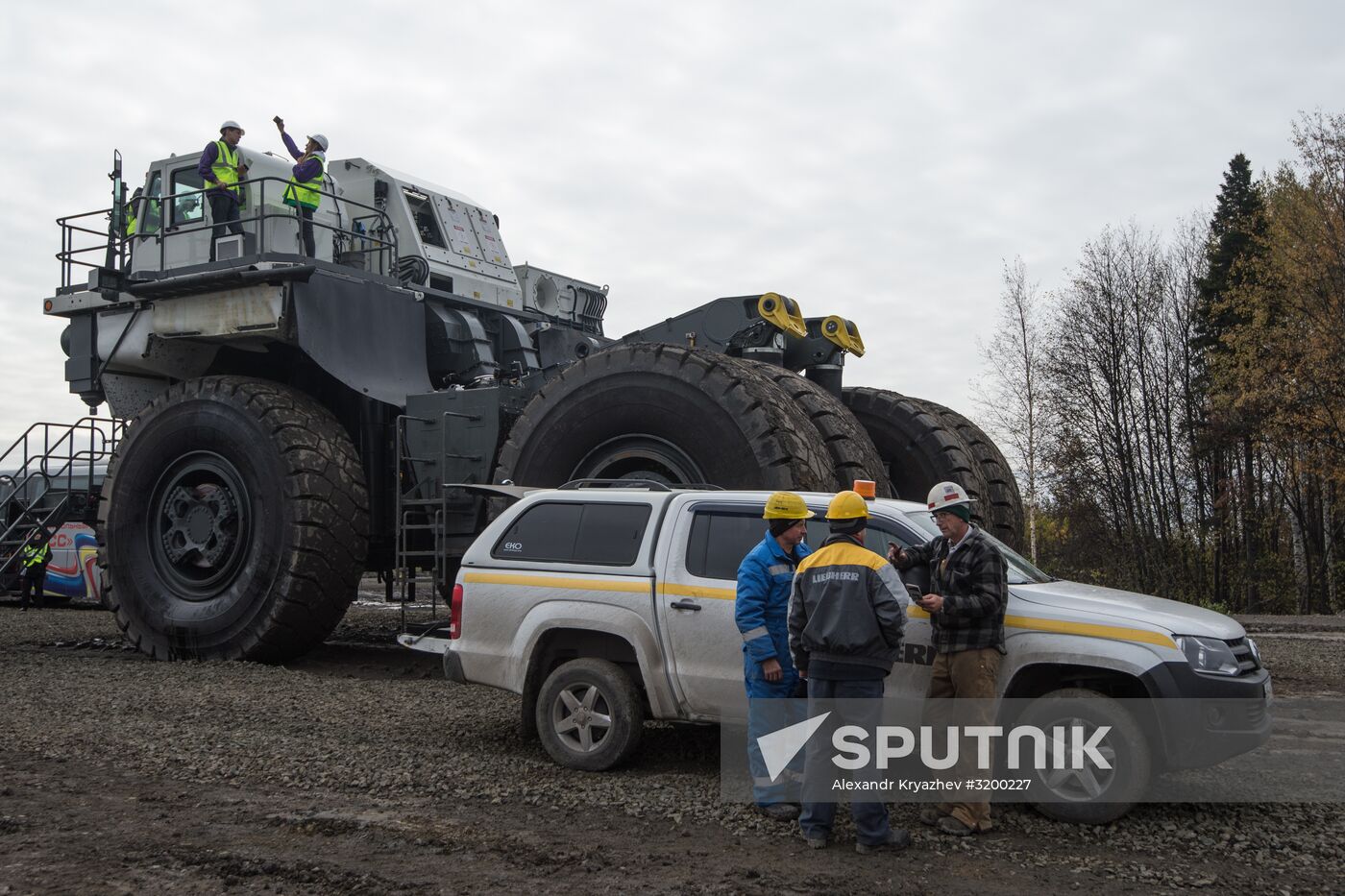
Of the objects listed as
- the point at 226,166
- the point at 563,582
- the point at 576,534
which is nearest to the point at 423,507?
the point at 576,534

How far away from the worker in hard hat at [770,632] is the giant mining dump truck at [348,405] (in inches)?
98.0

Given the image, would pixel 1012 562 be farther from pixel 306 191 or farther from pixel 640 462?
pixel 306 191

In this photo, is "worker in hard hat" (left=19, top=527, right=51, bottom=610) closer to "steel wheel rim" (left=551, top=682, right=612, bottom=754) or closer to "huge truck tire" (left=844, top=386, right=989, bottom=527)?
"huge truck tire" (left=844, top=386, right=989, bottom=527)

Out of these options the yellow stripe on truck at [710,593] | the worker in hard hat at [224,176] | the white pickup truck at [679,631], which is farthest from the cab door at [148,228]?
the yellow stripe on truck at [710,593]

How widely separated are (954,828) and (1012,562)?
5.49 ft

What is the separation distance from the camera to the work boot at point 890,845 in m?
5.20

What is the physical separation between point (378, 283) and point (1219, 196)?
32161mm

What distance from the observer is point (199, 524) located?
37.3 feet

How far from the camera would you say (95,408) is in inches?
506

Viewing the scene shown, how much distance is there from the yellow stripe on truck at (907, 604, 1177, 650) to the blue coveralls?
68cm

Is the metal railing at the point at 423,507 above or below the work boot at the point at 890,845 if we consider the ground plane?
above

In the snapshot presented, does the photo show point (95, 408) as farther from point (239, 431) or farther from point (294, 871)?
point (294, 871)

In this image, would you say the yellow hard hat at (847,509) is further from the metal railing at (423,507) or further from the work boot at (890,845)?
the metal railing at (423,507)

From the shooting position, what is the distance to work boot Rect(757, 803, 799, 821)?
575 cm
